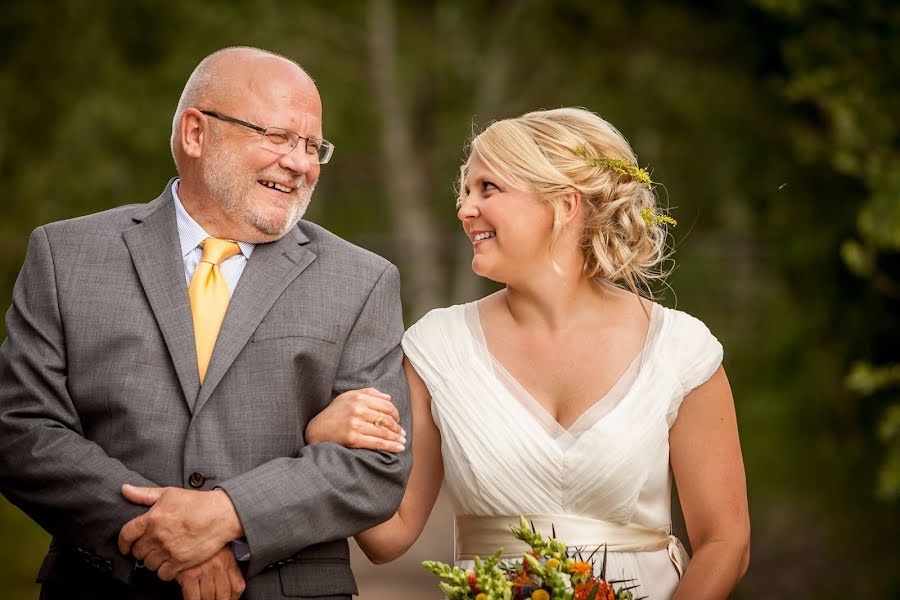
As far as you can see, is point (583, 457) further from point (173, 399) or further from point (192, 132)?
point (192, 132)

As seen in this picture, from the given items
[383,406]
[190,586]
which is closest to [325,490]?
[383,406]

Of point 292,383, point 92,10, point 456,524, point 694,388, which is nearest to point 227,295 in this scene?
point 292,383

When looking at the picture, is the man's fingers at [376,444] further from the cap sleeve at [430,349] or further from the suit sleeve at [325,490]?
the cap sleeve at [430,349]

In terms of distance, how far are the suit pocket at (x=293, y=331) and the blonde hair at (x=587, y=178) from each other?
694mm

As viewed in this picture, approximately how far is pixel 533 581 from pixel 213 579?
84 centimetres

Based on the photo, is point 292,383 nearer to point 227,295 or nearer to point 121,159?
point 227,295

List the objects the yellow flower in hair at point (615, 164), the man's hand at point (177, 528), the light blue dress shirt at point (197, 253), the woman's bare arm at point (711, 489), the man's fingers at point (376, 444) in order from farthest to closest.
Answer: the yellow flower in hair at point (615, 164) → the woman's bare arm at point (711, 489) → the light blue dress shirt at point (197, 253) → the man's fingers at point (376, 444) → the man's hand at point (177, 528)

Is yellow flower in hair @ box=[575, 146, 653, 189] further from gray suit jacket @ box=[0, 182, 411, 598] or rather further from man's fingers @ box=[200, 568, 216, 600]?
man's fingers @ box=[200, 568, 216, 600]

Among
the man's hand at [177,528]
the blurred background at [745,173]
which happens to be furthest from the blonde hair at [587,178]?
the man's hand at [177,528]

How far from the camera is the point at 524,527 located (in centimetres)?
316

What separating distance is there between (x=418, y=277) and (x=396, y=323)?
13.1m

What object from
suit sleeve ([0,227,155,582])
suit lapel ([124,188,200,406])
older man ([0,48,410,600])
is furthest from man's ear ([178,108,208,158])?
suit sleeve ([0,227,155,582])

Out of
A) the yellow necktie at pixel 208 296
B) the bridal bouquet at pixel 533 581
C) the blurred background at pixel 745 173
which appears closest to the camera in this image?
the bridal bouquet at pixel 533 581

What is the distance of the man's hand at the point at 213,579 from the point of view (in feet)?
11.1
